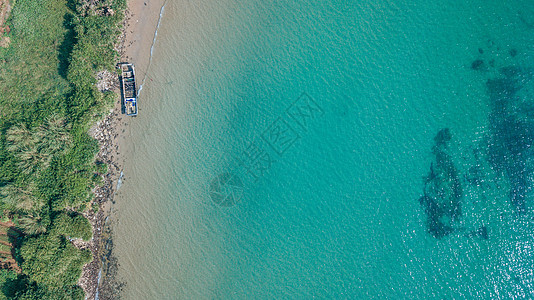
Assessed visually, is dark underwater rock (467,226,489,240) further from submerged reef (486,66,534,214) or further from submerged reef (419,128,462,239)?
submerged reef (486,66,534,214)

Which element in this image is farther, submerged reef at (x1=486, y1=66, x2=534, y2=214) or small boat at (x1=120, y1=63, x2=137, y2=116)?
submerged reef at (x1=486, y1=66, x2=534, y2=214)

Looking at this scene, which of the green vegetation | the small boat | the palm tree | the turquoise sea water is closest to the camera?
the palm tree

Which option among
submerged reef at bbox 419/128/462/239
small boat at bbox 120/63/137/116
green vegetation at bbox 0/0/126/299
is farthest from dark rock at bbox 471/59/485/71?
green vegetation at bbox 0/0/126/299

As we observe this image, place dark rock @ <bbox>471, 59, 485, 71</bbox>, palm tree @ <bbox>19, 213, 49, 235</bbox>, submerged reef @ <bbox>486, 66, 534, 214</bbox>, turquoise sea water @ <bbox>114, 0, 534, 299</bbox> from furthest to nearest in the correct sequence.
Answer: dark rock @ <bbox>471, 59, 485, 71</bbox> → submerged reef @ <bbox>486, 66, 534, 214</bbox> → turquoise sea water @ <bbox>114, 0, 534, 299</bbox> → palm tree @ <bbox>19, 213, 49, 235</bbox>

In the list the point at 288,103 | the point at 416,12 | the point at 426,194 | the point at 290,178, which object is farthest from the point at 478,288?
the point at 416,12

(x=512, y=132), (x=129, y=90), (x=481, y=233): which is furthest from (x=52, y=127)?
(x=512, y=132)

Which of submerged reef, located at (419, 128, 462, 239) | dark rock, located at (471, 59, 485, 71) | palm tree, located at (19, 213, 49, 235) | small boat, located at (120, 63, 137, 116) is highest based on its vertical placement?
small boat, located at (120, 63, 137, 116)
